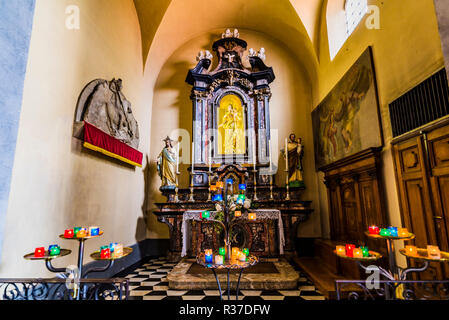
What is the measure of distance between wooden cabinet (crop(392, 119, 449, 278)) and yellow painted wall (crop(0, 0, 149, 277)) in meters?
4.60

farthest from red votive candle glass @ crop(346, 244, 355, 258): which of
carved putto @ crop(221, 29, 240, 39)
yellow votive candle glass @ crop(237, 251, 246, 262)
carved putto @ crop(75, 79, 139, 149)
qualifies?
carved putto @ crop(221, 29, 240, 39)

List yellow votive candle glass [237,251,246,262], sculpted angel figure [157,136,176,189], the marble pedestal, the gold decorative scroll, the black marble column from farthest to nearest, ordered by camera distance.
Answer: the gold decorative scroll
sculpted angel figure [157,136,176,189]
the marble pedestal
yellow votive candle glass [237,251,246,262]
the black marble column

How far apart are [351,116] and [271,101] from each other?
2836mm

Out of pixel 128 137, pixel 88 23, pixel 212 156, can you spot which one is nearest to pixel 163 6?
pixel 88 23

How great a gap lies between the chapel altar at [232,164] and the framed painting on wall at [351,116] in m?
1.07

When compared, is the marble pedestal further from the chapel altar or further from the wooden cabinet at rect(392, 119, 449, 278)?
the wooden cabinet at rect(392, 119, 449, 278)

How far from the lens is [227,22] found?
24.2 feet

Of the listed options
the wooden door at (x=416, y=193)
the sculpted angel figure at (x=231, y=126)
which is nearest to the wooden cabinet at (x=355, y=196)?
the wooden door at (x=416, y=193)

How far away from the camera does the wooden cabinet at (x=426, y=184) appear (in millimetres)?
2682

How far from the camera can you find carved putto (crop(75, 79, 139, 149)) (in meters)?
3.93

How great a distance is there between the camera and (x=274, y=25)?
276 inches

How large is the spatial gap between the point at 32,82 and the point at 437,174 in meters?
4.82
